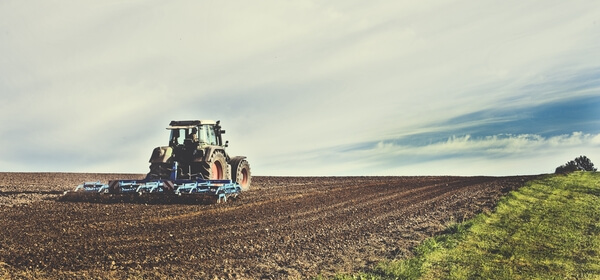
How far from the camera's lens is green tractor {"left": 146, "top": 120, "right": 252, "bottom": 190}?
16.7 m

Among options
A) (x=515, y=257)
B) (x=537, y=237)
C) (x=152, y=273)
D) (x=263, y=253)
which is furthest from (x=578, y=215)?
(x=152, y=273)

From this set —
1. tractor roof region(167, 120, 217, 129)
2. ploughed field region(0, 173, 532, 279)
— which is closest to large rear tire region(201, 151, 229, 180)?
tractor roof region(167, 120, 217, 129)

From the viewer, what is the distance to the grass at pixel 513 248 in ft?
23.1

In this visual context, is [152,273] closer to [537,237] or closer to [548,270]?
[548,270]

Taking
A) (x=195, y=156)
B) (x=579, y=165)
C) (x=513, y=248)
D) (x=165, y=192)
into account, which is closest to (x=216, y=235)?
(x=513, y=248)

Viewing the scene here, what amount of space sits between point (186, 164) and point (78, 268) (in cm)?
1021

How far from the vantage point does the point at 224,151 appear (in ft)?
60.1

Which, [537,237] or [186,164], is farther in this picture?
[186,164]

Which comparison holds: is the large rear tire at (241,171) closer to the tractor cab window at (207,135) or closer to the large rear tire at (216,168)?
the large rear tire at (216,168)

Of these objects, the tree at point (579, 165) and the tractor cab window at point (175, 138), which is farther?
the tree at point (579, 165)

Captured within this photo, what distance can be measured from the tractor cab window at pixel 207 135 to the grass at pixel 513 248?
10.3m

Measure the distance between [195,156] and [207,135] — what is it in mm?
1354

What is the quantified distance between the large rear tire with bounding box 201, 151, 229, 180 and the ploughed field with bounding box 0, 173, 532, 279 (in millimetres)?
2024

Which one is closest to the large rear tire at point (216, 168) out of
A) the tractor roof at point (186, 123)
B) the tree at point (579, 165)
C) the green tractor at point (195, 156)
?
the green tractor at point (195, 156)
